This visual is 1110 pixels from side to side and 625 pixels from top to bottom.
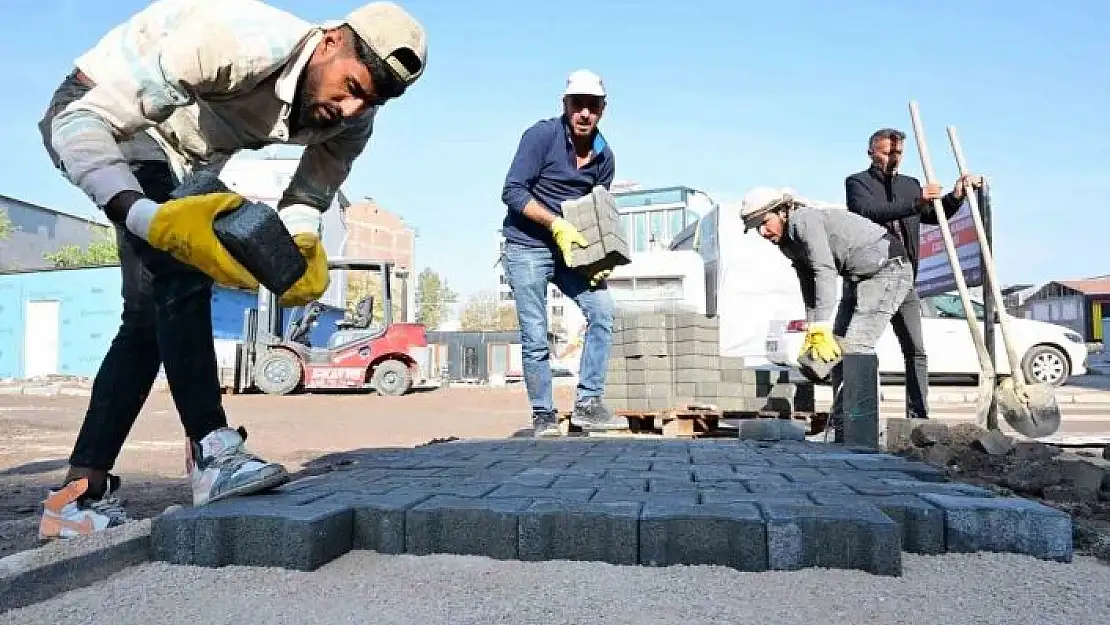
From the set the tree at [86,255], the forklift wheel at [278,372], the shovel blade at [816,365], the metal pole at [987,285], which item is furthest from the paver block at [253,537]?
the tree at [86,255]

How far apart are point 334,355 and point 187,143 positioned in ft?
43.9

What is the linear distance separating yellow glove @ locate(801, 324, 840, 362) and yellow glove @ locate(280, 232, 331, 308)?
9.50ft

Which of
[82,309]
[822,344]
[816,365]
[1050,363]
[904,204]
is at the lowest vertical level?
[1050,363]

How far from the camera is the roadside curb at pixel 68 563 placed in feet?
5.40

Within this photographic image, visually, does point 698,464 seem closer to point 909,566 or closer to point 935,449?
point 909,566

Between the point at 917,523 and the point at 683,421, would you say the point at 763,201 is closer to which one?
the point at 683,421

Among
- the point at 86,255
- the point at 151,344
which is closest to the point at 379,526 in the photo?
the point at 151,344

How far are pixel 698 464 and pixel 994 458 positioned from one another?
1892 mm

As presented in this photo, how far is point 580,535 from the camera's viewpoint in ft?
6.04

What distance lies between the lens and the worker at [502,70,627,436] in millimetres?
4621

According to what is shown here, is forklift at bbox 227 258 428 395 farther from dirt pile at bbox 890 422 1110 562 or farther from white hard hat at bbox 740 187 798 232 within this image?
dirt pile at bbox 890 422 1110 562

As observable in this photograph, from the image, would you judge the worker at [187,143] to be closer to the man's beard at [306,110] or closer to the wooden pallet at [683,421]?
the man's beard at [306,110]

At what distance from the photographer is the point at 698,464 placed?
3.03 metres

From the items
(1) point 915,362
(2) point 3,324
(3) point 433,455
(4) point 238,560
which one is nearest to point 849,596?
(4) point 238,560
